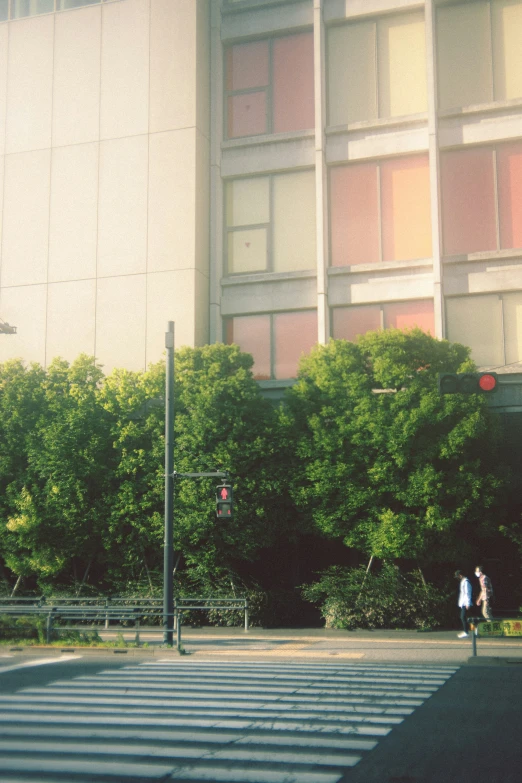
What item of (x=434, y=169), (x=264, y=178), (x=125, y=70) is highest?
(x=125, y=70)

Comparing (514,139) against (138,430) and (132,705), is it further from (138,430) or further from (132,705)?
(132,705)

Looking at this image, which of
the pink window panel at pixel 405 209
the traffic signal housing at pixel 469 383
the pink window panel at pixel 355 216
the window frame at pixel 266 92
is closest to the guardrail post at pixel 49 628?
the traffic signal housing at pixel 469 383

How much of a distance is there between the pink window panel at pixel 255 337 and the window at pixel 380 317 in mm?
2632

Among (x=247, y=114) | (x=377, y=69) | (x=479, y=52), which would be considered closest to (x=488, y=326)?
(x=479, y=52)

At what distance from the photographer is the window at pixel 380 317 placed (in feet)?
101

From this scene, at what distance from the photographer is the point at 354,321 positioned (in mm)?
31469

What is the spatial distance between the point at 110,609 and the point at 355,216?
17787mm

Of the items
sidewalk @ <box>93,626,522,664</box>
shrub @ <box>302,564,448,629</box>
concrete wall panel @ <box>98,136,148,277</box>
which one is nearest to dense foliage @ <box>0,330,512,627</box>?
shrub @ <box>302,564,448,629</box>

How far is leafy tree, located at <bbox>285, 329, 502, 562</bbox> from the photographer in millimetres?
24359

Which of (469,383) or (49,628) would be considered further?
(49,628)

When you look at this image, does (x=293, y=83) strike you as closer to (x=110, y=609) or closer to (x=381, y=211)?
(x=381, y=211)

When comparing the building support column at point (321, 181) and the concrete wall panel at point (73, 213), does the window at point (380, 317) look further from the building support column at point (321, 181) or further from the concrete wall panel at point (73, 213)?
the concrete wall panel at point (73, 213)

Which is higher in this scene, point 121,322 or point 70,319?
point 70,319

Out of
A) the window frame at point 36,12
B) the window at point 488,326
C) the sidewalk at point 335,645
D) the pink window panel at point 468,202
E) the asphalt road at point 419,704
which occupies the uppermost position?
the window frame at point 36,12
